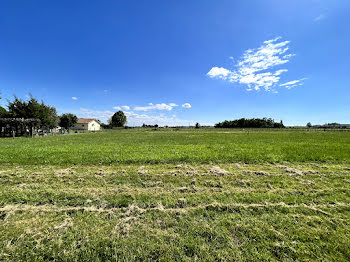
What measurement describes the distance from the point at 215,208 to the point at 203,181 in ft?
5.61

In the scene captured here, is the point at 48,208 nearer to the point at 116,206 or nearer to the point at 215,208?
the point at 116,206

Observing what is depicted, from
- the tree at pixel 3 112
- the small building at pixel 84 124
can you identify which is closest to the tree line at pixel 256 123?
the small building at pixel 84 124

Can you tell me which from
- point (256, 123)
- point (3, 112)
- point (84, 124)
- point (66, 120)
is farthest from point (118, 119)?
point (256, 123)

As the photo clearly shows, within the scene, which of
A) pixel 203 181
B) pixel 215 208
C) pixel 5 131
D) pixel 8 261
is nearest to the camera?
pixel 8 261

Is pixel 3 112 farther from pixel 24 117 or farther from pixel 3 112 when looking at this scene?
pixel 24 117

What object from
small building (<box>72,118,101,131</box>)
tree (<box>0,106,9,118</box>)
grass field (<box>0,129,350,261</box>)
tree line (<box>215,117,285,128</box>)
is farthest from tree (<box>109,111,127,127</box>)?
grass field (<box>0,129,350,261</box>)

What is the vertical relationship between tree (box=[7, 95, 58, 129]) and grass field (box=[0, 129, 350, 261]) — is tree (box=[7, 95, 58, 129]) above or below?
above

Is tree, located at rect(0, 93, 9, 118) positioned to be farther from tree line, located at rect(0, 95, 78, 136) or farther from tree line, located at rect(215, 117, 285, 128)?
tree line, located at rect(215, 117, 285, 128)

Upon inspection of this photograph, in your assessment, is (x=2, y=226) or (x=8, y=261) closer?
(x=8, y=261)

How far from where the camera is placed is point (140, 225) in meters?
2.78

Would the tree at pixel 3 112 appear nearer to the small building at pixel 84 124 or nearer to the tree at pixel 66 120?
the tree at pixel 66 120

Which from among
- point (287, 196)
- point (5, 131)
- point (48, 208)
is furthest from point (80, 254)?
point (5, 131)

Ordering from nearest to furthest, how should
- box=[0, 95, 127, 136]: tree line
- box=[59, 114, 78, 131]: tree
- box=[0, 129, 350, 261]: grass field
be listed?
box=[0, 129, 350, 261]: grass field
box=[0, 95, 127, 136]: tree line
box=[59, 114, 78, 131]: tree

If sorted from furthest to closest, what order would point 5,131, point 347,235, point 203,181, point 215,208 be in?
point 5,131 < point 203,181 < point 215,208 < point 347,235
